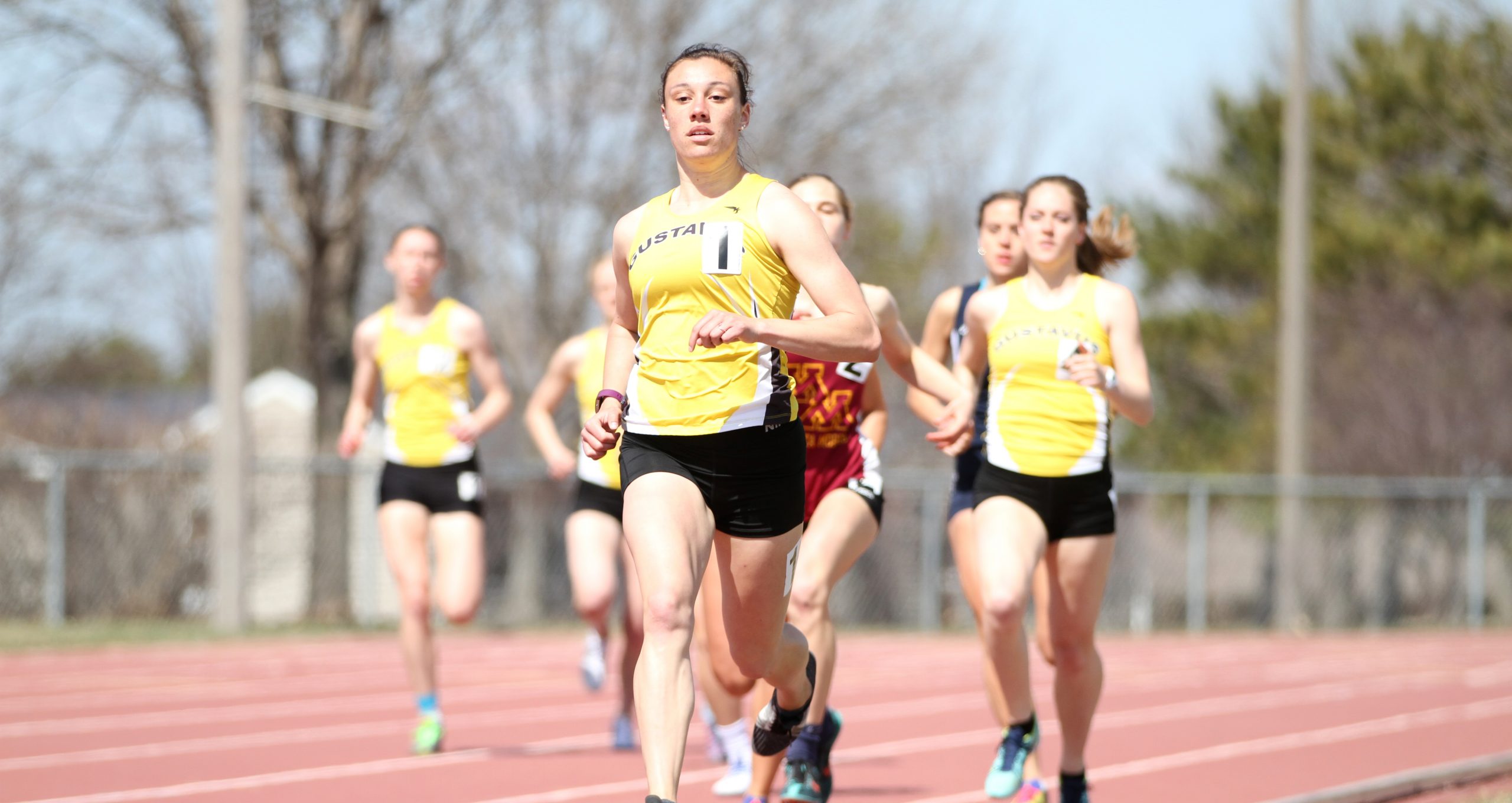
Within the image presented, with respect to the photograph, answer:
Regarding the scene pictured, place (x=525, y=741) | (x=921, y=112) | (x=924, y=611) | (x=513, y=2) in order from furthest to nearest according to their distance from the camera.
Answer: (x=921, y=112), (x=513, y=2), (x=924, y=611), (x=525, y=741)

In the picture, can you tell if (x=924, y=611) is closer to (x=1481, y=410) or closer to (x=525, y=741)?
(x=1481, y=410)

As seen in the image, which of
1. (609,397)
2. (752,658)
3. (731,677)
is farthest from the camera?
(731,677)

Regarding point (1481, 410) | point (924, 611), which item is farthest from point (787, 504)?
point (1481, 410)

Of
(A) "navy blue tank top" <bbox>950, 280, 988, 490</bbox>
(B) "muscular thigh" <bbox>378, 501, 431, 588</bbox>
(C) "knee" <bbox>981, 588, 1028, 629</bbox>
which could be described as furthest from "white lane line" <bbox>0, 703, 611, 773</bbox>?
(C) "knee" <bbox>981, 588, 1028, 629</bbox>

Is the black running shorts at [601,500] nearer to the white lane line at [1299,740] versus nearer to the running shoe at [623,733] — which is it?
the running shoe at [623,733]

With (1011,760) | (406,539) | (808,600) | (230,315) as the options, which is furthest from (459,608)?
(230,315)

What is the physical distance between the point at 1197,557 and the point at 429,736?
47.7 feet

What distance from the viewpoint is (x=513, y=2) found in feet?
73.2

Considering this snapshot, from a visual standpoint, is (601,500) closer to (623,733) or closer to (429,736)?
(623,733)

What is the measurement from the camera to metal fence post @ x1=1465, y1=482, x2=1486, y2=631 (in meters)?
22.0

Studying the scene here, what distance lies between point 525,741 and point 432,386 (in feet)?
6.20

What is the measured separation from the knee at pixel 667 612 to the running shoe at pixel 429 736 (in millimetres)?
4093

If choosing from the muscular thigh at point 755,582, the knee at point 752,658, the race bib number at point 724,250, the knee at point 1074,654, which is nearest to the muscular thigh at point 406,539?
the knee at point 1074,654

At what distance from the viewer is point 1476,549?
22.1 metres
